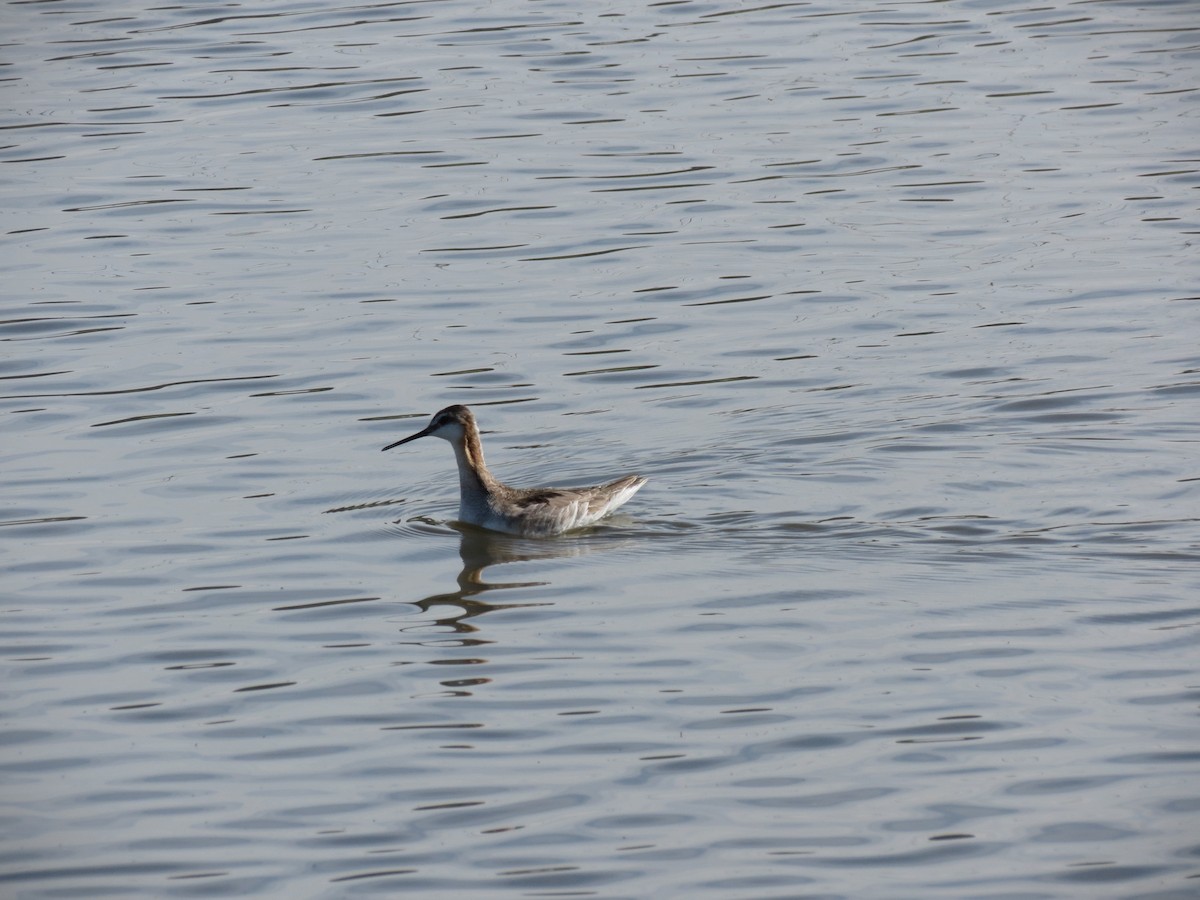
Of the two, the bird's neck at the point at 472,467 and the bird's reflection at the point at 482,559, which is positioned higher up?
the bird's neck at the point at 472,467

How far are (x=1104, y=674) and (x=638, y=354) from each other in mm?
7104

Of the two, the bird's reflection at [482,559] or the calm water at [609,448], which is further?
the bird's reflection at [482,559]

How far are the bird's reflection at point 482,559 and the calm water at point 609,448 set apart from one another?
0.06m

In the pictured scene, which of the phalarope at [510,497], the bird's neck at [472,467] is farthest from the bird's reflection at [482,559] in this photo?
the bird's neck at [472,467]

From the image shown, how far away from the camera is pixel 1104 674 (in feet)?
35.0

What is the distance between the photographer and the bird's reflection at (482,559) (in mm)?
12516

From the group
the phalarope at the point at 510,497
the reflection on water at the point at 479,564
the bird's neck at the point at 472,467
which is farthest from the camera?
the bird's neck at the point at 472,467

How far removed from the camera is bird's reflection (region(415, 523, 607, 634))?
1252cm

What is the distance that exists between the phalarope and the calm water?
0.85 ft

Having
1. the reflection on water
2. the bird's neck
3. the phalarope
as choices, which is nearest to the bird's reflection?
the reflection on water

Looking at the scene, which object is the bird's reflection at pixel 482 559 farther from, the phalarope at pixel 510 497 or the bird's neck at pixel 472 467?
the bird's neck at pixel 472 467

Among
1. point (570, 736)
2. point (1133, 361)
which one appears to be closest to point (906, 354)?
point (1133, 361)

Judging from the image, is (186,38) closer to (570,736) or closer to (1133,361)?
(1133,361)

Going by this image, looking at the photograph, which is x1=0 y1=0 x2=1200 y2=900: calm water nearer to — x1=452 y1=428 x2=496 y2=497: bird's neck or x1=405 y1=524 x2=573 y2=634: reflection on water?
x1=405 y1=524 x2=573 y2=634: reflection on water
